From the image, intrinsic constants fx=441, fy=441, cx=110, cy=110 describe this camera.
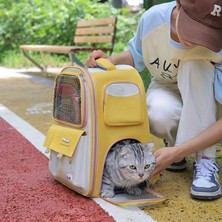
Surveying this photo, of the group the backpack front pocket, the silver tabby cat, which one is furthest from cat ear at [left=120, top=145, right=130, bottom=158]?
the backpack front pocket

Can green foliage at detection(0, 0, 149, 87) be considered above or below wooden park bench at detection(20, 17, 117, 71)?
below

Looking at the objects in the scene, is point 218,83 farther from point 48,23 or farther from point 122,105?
point 48,23

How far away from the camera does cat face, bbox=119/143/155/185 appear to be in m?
1.83

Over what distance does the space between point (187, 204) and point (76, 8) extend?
8.59m

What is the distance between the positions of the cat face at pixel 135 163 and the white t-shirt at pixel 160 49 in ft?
1.54

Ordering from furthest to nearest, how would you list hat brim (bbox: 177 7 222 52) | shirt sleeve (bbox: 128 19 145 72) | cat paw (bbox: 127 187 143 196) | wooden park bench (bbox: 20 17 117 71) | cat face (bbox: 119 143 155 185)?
wooden park bench (bbox: 20 17 117 71) < shirt sleeve (bbox: 128 19 145 72) < cat paw (bbox: 127 187 143 196) < cat face (bbox: 119 143 155 185) < hat brim (bbox: 177 7 222 52)

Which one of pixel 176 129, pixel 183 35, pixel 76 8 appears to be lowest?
pixel 76 8

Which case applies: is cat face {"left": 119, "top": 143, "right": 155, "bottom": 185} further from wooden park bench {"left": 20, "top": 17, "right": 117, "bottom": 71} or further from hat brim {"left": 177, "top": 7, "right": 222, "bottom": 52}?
wooden park bench {"left": 20, "top": 17, "right": 117, "bottom": 71}

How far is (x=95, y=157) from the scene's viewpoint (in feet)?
6.01

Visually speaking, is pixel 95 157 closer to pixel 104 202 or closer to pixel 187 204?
pixel 104 202

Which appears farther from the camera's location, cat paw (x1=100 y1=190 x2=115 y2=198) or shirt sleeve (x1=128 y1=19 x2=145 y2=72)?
shirt sleeve (x1=128 y1=19 x2=145 y2=72)

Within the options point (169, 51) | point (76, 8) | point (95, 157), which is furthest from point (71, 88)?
point (76, 8)

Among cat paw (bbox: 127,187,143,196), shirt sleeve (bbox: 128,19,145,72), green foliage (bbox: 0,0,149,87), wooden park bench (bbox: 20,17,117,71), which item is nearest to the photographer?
cat paw (bbox: 127,187,143,196)

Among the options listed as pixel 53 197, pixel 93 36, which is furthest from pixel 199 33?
pixel 93 36
